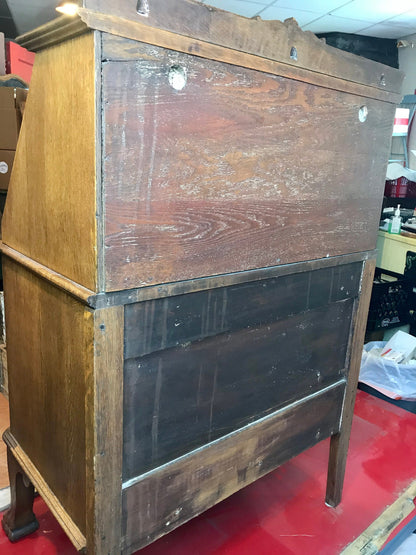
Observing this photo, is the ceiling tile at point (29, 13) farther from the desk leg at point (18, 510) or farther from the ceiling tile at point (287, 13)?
the desk leg at point (18, 510)

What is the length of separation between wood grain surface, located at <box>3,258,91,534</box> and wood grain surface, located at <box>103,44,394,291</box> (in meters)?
0.22

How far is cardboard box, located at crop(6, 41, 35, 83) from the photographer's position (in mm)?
3410

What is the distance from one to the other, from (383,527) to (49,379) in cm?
123

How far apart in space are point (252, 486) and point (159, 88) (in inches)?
58.0

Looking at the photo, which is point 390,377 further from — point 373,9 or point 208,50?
point 373,9

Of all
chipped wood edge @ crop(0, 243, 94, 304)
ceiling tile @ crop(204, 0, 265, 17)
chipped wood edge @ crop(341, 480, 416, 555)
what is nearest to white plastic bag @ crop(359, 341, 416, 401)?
chipped wood edge @ crop(341, 480, 416, 555)

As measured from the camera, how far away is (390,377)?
255 centimetres

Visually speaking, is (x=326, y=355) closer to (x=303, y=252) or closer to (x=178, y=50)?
(x=303, y=252)

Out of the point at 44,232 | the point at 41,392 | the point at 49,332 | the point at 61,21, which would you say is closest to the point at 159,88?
the point at 61,21

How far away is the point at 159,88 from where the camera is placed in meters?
0.84

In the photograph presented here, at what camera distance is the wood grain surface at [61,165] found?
0.81 m

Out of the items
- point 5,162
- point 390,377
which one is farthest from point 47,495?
point 5,162

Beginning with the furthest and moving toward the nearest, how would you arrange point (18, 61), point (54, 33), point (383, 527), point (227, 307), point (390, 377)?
point (18, 61)
point (390, 377)
point (383, 527)
point (227, 307)
point (54, 33)

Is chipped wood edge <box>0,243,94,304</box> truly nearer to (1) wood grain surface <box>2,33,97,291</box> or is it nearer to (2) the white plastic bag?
(1) wood grain surface <box>2,33,97,291</box>
